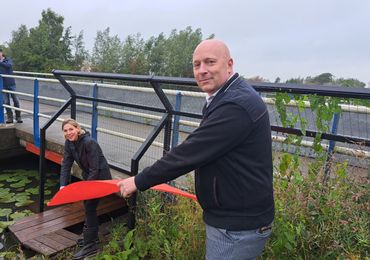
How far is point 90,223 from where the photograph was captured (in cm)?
376

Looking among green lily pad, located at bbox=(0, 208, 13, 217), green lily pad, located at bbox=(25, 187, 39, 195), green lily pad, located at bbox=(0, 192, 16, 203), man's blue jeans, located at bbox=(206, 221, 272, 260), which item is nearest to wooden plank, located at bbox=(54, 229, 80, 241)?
green lily pad, located at bbox=(0, 208, 13, 217)

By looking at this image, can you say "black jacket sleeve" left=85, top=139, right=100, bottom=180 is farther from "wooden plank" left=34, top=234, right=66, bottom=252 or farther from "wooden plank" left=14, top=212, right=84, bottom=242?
"wooden plank" left=14, top=212, right=84, bottom=242

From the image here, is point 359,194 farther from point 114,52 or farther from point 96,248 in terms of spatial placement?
point 114,52

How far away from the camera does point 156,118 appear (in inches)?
161

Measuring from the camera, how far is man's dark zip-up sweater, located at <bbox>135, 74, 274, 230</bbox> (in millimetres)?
1594

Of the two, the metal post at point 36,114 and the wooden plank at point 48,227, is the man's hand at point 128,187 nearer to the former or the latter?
the wooden plank at point 48,227

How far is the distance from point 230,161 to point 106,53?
122 ft

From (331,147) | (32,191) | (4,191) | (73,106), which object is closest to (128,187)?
(331,147)

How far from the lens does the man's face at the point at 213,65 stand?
5.77ft

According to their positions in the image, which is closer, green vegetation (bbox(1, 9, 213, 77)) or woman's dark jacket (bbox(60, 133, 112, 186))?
woman's dark jacket (bbox(60, 133, 112, 186))

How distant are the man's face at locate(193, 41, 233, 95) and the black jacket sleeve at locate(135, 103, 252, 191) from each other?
0.73 feet

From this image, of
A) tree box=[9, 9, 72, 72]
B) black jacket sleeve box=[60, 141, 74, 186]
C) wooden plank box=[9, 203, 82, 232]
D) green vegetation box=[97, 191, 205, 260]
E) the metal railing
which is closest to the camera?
the metal railing

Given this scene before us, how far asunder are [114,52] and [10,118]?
29.6 meters

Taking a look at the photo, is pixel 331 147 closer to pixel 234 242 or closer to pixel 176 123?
pixel 234 242
